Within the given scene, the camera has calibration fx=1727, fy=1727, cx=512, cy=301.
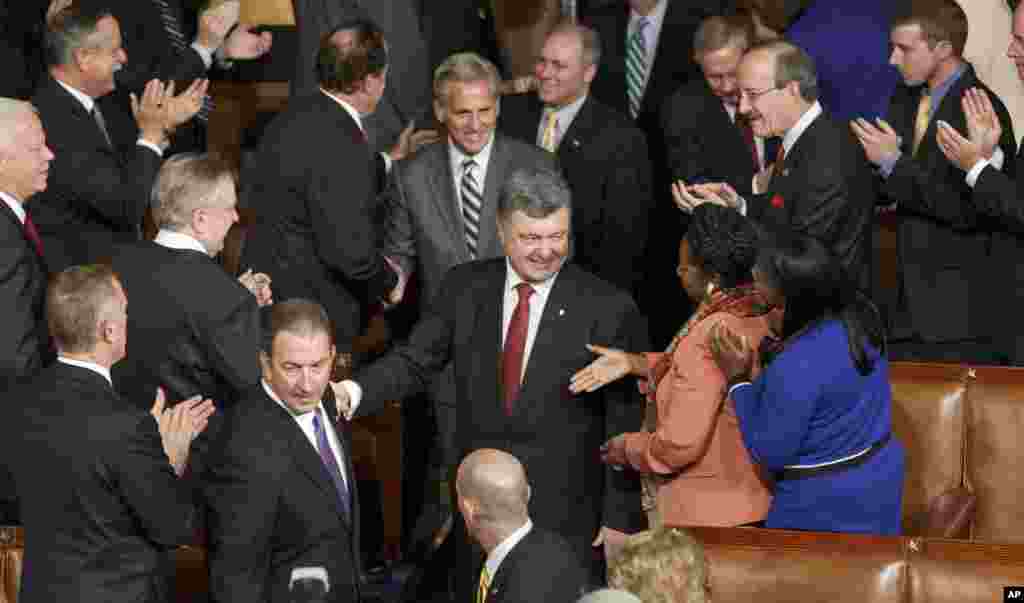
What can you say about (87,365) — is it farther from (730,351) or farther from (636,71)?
(636,71)

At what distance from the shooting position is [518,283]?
5.31 meters

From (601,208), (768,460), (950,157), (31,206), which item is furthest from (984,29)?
(31,206)

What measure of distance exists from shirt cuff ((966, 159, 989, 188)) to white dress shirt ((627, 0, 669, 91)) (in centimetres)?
191

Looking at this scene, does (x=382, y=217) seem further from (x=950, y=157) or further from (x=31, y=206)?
(x=950, y=157)

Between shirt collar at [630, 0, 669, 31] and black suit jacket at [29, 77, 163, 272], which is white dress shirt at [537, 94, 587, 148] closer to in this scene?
shirt collar at [630, 0, 669, 31]

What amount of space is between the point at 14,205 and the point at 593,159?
244 centimetres

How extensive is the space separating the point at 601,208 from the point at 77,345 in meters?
2.90

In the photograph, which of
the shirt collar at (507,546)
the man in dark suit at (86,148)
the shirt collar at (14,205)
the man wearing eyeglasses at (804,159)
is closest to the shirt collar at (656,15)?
the man wearing eyeglasses at (804,159)

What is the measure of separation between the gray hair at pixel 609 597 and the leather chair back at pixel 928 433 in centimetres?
257

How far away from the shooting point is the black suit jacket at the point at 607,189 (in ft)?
22.8

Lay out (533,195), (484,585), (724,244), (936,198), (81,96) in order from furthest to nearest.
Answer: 1. (81,96)
2. (936,198)
3. (533,195)
4. (724,244)
5. (484,585)

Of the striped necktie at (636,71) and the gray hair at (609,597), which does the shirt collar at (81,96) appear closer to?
the striped necktie at (636,71)

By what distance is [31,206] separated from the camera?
6.39 meters


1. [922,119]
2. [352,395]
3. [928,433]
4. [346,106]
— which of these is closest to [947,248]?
[922,119]
